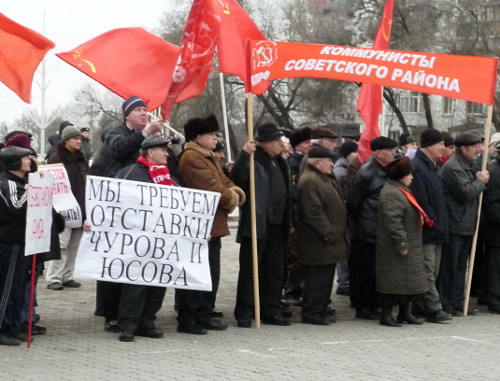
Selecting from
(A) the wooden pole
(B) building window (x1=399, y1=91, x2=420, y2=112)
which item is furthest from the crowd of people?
(B) building window (x1=399, y1=91, x2=420, y2=112)

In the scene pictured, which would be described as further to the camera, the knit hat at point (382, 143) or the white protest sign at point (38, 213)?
the knit hat at point (382, 143)

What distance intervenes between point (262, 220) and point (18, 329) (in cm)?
279

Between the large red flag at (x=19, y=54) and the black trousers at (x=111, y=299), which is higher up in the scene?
the large red flag at (x=19, y=54)

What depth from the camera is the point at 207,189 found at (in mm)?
Answer: 10508

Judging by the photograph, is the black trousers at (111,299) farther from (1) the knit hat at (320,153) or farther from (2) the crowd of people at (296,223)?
(1) the knit hat at (320,153)

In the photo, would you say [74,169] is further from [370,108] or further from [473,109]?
[473,109]

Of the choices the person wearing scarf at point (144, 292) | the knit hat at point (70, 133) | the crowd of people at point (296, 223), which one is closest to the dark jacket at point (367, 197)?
the crowd of people at point (296, 223)

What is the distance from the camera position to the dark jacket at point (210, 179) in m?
10.5

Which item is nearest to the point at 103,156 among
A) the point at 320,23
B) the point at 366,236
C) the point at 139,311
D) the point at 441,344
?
the point at 139,311

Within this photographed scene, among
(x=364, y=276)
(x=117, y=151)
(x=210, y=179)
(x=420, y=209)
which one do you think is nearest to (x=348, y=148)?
(x=364, y=276)

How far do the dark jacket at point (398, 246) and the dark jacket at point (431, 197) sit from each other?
1.29ft

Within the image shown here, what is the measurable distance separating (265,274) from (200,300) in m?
1.08

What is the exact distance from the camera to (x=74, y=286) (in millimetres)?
13602

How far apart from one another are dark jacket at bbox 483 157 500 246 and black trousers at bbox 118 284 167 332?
4.56 metres
